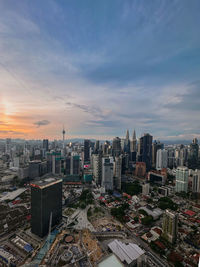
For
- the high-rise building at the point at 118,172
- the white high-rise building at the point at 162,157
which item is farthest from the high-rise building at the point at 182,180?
the white high-rise building at the point at 162,157

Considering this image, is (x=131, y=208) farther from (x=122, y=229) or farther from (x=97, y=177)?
(x=97, y=177)

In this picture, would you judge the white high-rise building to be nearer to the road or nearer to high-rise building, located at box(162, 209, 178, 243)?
high-rise building, located at box(162, 209, 178, 243)

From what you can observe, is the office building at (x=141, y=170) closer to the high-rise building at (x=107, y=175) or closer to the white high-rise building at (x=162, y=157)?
the white high-rise building at (x=162, y=157)

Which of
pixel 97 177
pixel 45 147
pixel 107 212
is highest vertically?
pixel 45 147

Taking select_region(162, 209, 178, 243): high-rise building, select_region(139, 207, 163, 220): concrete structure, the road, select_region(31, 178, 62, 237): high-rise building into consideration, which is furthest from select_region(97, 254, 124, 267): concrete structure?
select_region(139, 207, 163, 220): concrete structure

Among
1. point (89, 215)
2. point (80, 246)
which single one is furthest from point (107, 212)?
point (80, 246)

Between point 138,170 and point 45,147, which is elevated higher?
point 45,147
